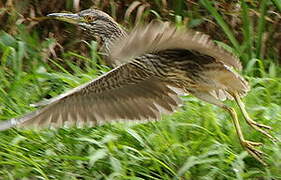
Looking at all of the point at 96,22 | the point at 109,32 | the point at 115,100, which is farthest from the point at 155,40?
the point at 96,22

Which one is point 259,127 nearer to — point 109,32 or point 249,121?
point 249,121

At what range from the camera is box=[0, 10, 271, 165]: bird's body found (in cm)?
584

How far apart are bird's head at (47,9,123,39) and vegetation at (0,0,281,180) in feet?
1.41

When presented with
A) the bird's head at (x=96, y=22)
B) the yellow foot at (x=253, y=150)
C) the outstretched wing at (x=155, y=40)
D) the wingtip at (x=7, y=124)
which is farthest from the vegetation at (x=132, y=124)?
the outstretched wing at (x=155, y=40)

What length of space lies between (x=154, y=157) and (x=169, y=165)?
10cm

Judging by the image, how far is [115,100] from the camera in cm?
620

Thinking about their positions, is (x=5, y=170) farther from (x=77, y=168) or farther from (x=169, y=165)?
(x=169, y=165)

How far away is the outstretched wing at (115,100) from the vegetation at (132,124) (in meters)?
0.10

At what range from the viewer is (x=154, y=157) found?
18.9 ft

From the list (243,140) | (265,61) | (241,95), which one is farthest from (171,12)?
(243,140)

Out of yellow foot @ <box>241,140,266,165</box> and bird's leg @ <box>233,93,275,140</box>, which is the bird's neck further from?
yellow foot @ <box>241,140,266,165</box>

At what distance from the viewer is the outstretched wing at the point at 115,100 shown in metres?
5.99

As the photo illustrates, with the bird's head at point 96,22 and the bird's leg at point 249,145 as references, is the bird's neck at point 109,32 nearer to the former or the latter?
the bird's head at point 96,22

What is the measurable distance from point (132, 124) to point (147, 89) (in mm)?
243
